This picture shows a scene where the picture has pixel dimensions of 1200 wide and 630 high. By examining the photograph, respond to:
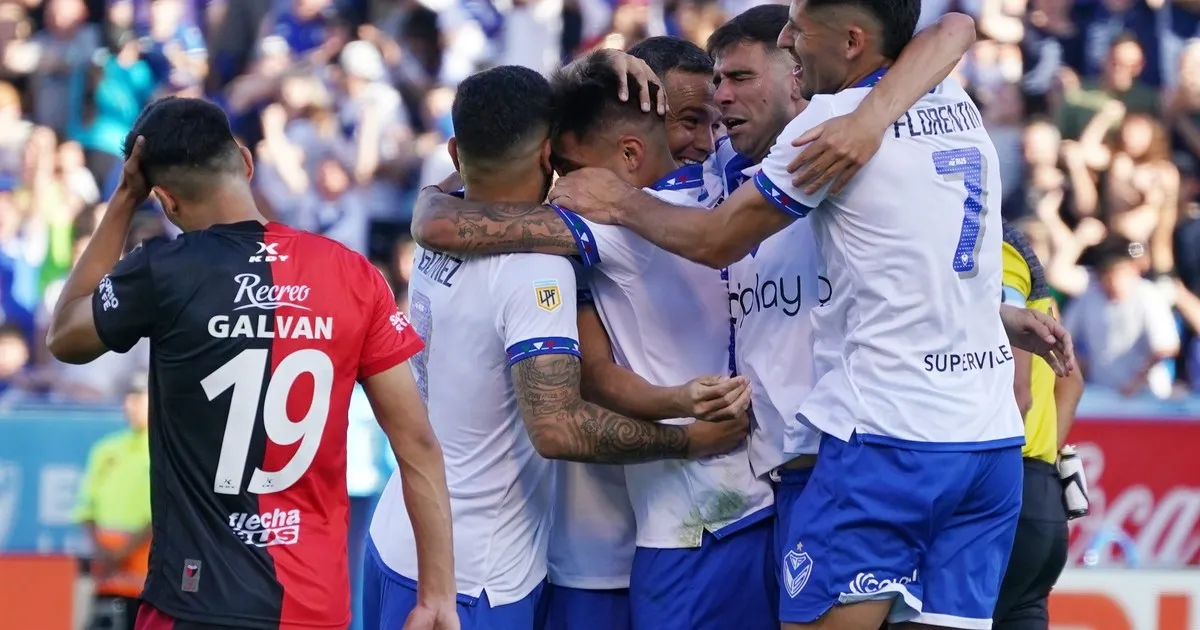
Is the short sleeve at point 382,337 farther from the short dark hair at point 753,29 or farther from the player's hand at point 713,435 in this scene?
the short dark hair at point 753,29

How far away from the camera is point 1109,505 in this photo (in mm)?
9188

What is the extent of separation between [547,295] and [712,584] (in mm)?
947

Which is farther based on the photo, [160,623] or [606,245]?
[606,245]

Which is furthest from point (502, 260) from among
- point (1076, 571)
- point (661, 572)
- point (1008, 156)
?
point (1008, 156)

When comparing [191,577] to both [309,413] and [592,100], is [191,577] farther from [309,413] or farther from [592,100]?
[592,100]

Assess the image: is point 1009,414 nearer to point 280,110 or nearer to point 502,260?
point 502,260

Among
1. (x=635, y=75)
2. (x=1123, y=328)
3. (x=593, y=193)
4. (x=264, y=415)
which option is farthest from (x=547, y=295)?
(x=1123, y=328)

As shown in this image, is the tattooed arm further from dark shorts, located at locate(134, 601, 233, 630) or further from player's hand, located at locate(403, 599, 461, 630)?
dark shorts, located at locate(134, 601, 233, 630)

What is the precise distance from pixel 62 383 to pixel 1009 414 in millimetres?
7671

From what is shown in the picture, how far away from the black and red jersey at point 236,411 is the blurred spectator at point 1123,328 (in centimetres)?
754

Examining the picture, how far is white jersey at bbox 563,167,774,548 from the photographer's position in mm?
4336

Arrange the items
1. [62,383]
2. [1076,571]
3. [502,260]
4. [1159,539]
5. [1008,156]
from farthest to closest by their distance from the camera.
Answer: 1. [1008,156]
2. [62,383]
3. [1159,539]
4. [1076,571]
5. [502,260]

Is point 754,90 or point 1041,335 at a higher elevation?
point 754,90

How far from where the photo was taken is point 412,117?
11.7 m
